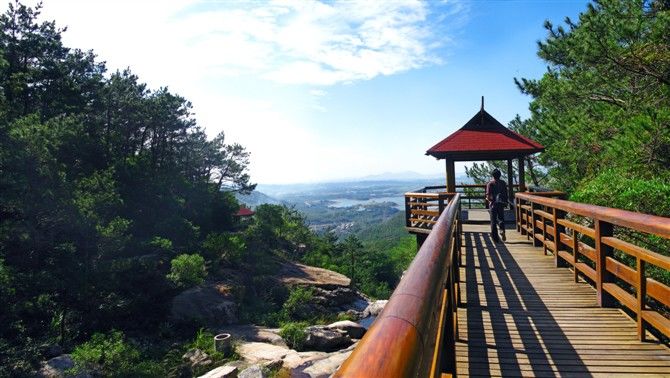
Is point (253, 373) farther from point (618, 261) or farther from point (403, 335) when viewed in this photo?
point (403, 335)

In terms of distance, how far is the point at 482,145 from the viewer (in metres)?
11.8

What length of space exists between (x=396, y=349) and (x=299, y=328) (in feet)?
54.4

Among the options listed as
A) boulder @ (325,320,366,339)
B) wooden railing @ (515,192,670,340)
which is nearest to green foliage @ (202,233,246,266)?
boulder @ (325,320,366,339)

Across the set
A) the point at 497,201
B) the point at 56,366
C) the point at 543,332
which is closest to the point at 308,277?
the point at 56,366

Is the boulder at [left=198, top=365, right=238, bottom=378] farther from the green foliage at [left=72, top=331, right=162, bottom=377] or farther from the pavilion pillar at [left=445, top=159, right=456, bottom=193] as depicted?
the pavilion pillar at [left=445, top=159, right=456, bottom=193]

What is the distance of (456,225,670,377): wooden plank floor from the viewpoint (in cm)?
284

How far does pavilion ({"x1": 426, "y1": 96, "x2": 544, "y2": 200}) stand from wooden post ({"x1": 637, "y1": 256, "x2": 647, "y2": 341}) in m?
8.74

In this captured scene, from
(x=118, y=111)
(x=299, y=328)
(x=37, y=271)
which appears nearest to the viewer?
(x=37, y=271)

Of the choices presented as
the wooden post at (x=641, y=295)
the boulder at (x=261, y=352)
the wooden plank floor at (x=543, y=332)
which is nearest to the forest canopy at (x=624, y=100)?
the wooden plank floor at (x=543, y=332)

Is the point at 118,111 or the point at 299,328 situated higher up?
the point at 118,111

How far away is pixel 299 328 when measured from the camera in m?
16.4

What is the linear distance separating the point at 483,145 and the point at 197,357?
11590 mm

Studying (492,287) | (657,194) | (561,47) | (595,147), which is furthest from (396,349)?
(561,47)

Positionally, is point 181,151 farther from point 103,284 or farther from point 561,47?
point 561,47
